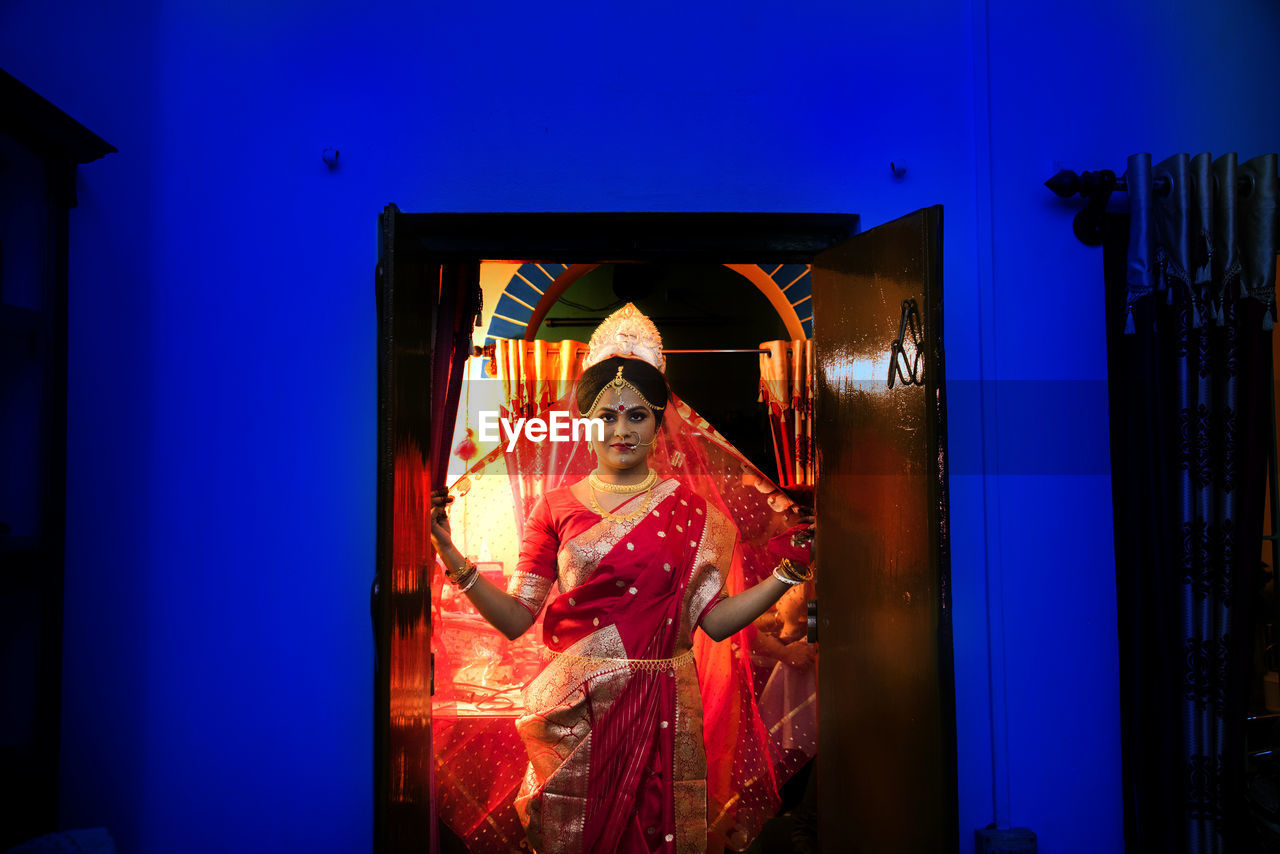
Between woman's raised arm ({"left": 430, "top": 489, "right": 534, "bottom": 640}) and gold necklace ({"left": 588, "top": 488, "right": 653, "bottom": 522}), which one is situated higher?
gold necklace ({"left": 588, "top": 488, "right": 653, "bottom": 522})

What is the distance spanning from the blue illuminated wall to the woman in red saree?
0.53 metres

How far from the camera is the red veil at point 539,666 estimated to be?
248cm

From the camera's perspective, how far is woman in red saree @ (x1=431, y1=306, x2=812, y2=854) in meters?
2.13

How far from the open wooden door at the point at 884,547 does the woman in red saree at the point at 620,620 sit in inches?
11.5

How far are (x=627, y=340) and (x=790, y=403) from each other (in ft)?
3.13

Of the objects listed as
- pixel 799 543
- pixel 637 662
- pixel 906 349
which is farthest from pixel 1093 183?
pixel 637 662

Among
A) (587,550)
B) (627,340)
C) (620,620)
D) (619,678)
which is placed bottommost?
(619,678)

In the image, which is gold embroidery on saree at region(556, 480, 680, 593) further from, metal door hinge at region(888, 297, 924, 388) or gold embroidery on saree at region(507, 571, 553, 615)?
metal door hinge at region(888, 297, 924, 388)

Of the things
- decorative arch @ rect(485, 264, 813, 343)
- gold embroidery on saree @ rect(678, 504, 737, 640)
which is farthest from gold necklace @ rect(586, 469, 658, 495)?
decorative arch @ rect(485, 264, 813, 343)

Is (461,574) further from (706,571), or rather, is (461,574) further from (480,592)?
(706,571)

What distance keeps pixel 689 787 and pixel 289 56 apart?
8.68 ft

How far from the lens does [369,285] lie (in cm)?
211

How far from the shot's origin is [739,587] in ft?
8.73

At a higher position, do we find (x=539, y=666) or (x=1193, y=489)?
(x=1193, y=489)
